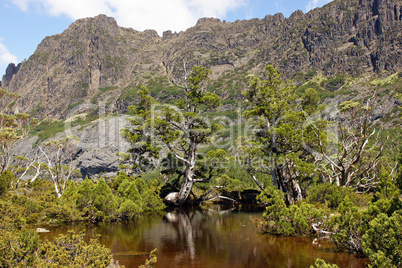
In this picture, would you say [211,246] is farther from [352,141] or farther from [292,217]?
[352,141]

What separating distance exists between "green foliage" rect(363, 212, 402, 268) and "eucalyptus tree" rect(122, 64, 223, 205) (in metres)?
19.9

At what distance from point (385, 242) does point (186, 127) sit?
2263cm

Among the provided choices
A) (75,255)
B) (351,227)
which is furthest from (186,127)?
(75,255)

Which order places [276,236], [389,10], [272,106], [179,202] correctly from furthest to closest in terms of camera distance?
1. [389,10]
2. [179,202]
3. [272,106]
4. [276,236]

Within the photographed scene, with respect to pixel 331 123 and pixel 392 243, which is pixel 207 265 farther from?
pixel 331 123

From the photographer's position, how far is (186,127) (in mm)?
28641

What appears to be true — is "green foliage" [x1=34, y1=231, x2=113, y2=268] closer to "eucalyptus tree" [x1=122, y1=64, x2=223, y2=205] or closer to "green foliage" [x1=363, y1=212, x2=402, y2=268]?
"green foliage" [x1=363, y1=212, x2=402, y2=268]

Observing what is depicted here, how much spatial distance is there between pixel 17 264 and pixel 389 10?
767 feet

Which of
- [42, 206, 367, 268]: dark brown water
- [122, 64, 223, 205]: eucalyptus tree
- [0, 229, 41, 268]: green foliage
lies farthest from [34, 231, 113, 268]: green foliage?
[122, 64, 223, 205]: eucalyptus tree

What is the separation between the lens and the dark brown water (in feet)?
33.5

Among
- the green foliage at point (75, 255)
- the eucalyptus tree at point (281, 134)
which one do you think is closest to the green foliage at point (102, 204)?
the green foliage at point (75, 255)

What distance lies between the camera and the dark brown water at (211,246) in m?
10.2

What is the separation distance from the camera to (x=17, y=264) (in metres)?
7.20

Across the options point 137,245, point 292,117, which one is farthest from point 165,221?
point 292,117
